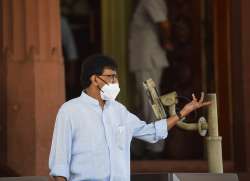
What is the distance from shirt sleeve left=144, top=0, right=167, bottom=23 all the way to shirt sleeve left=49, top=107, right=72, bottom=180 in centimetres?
416

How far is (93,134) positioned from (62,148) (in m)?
0.26

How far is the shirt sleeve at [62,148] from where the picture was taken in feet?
28.0

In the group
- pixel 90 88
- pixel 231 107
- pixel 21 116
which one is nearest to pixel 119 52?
pixel 231 107

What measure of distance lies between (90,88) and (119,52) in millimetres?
4491

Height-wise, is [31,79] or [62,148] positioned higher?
[31,79]

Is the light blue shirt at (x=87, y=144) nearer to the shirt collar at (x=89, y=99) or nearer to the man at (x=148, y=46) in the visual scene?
the shirt collar at (x=89, y=99)

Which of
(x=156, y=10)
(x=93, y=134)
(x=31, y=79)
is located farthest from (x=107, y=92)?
(x=156, y=10)

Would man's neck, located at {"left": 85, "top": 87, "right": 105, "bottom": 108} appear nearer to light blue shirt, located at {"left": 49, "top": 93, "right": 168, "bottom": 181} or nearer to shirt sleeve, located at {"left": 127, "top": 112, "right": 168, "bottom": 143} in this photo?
light blue shirt, located at {"left": 49, "top": 93, "right": 168, "bottom": 181}

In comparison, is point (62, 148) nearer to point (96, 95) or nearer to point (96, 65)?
point (96, 95)

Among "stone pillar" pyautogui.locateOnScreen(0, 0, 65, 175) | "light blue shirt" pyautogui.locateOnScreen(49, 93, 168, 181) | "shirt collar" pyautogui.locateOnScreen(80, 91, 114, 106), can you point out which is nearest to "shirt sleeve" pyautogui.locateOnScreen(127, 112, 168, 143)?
"light blue shirt" pyautogui.locateOnScreen(49, 93, 168, 181)


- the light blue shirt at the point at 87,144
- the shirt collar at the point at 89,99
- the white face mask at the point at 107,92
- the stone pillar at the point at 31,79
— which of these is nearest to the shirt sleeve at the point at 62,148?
the light blue shirt at the point at 87,144

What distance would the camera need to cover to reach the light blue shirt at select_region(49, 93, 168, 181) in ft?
28.2

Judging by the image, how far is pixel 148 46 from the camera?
12.9 m

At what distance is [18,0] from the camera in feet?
36.9
